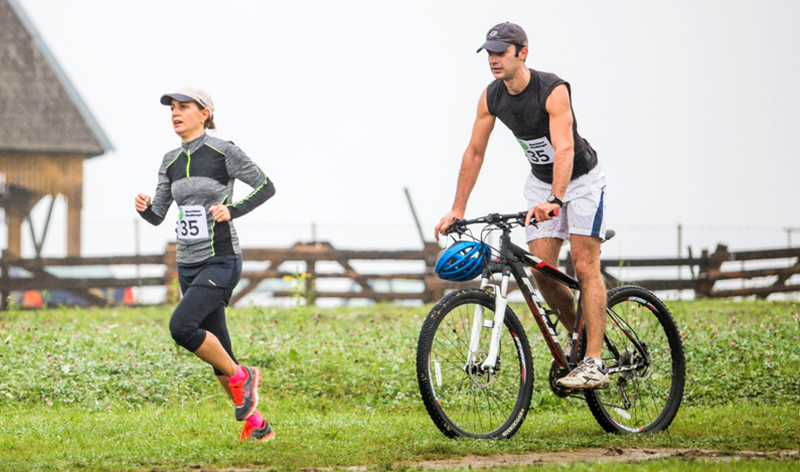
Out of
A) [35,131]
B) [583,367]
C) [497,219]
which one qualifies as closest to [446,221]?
[497,219]

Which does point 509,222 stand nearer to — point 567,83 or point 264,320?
point 567,83

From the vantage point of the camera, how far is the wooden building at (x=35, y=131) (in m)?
24.1

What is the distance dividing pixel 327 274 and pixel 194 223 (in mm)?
11687

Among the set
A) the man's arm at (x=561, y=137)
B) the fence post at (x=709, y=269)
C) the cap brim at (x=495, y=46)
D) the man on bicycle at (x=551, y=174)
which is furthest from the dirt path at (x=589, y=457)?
the fence post at (x=709, y=269)

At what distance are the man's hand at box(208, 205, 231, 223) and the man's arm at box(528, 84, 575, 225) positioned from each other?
5.71ft

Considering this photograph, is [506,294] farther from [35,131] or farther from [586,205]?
[35,131]

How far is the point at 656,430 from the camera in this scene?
18.6ft

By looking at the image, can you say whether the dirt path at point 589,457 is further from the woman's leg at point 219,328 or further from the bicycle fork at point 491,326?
the woman's leg at point 219,328

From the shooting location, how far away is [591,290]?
5273mm

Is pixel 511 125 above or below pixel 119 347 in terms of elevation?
above

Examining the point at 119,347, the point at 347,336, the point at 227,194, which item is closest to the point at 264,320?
the point at 347,336

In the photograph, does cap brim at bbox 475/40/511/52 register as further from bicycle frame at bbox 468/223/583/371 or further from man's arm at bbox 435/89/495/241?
bicycle frame at bbox 468/223/583/371

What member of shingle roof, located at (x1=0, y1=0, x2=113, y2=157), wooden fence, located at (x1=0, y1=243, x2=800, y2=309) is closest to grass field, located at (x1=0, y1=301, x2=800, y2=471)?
wooden fence, located at (x1=0, y1=243, x2=800, y2=309)

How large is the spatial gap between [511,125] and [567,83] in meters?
0.39
